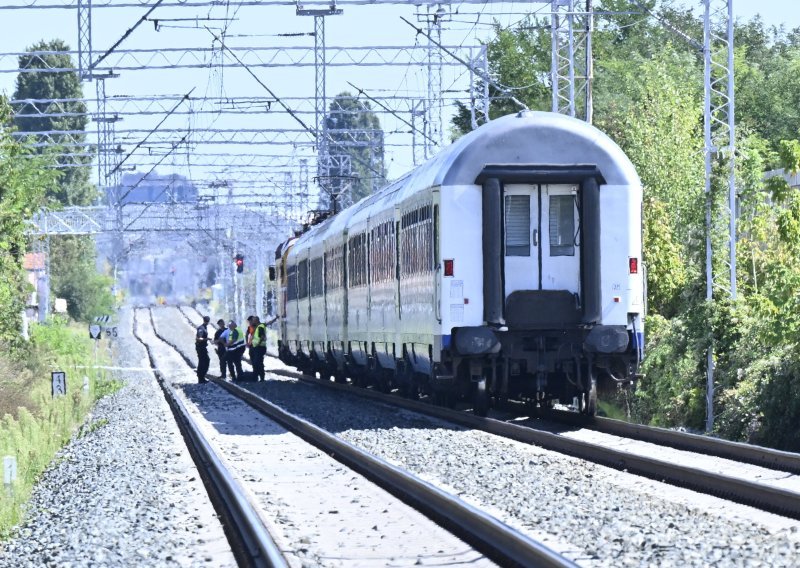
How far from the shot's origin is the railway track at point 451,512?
30.5 ft

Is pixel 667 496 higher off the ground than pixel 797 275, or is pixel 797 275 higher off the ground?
pixel 797 275

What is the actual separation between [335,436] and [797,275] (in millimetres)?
5583

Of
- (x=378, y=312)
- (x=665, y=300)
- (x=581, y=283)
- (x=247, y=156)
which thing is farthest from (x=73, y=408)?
(x=247, y=156)

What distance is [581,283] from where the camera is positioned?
19.5 meters

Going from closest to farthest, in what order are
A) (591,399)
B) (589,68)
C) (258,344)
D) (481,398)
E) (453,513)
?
(453,513), (591,399), (481,398), (589,68), (258,344)

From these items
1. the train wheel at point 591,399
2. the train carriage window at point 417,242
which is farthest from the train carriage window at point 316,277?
the train wheel at point 591,399

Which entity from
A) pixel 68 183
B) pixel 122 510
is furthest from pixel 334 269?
pixel 68 183

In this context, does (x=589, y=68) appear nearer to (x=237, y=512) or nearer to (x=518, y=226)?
(x=518, y=226)

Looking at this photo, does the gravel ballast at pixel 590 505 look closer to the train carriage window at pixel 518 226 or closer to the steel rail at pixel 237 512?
the steel rail at pixel 237 512

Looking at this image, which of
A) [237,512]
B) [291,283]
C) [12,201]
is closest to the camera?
[237,512]

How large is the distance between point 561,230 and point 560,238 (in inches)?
3.8

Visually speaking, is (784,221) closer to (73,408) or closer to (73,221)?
(73,408)

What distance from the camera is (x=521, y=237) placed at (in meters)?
19.6

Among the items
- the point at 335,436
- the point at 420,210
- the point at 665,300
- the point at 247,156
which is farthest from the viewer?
the point at 247,156
